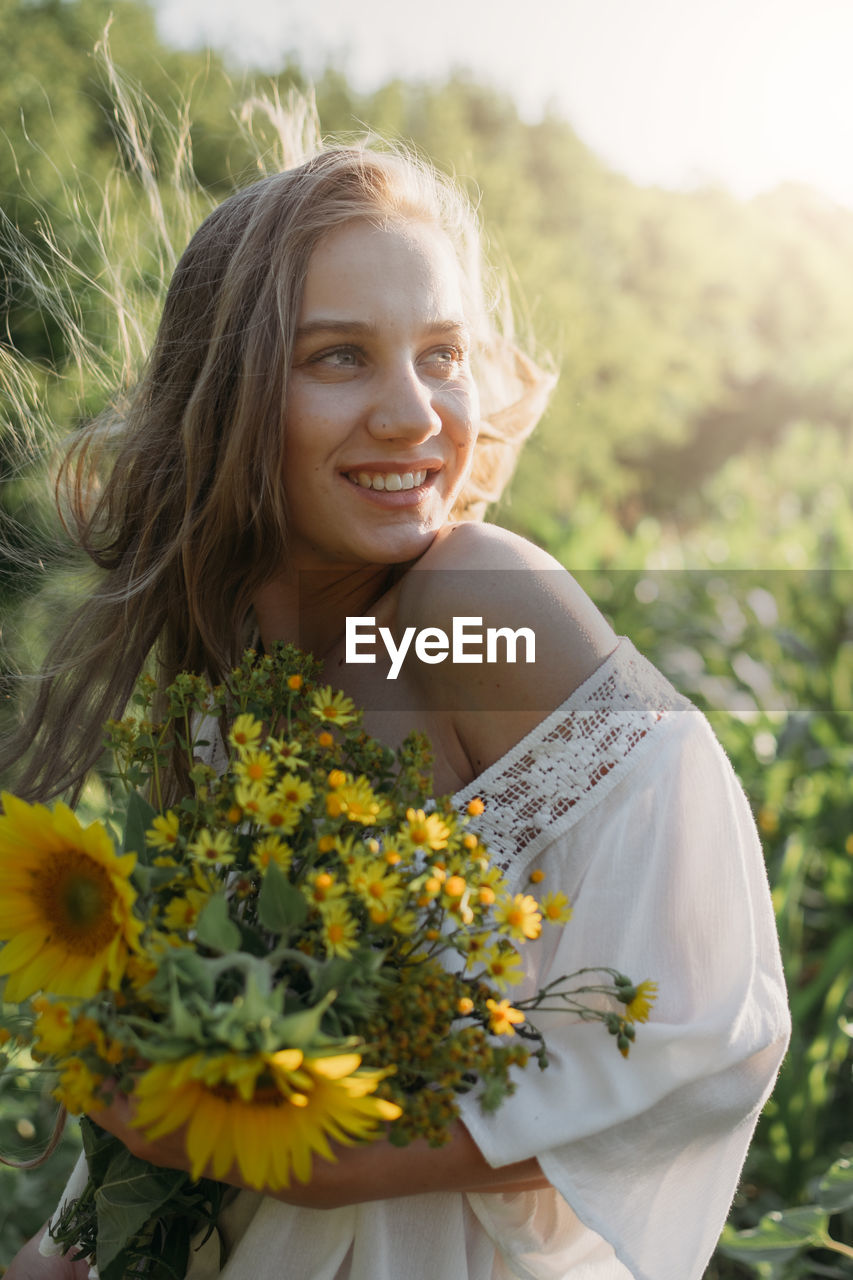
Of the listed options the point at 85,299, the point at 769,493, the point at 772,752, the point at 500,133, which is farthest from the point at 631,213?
the point at 85,299

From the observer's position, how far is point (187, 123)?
184 cm

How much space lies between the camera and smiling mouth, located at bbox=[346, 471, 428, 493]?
137 cm

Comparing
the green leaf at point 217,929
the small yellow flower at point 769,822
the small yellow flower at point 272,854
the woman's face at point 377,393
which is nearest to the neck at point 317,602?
the woman's face at point 377,393

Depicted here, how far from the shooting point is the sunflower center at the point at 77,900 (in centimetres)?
92

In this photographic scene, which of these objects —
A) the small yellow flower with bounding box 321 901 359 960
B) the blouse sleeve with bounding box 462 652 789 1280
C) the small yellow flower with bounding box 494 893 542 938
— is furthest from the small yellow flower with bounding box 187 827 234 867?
the blouse sleeve with bounding box 462 652 789 1280

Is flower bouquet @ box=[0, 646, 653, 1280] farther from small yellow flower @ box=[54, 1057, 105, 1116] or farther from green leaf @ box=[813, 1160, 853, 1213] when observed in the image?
green leaf @ box=[813, 1160, 853, 1213]

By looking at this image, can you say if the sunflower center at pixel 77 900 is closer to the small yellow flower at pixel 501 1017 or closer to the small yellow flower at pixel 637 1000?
the small yellow flower at pixel 501 1017

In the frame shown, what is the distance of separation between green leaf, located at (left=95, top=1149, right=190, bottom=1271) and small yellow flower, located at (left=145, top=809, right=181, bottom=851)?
14.9 inches

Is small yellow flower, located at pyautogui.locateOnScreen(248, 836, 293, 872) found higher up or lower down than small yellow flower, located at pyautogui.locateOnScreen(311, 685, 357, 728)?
lower down

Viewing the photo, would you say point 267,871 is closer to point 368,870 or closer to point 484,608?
point 368,870

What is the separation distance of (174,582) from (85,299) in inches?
27.0

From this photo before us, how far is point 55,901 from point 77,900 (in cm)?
4

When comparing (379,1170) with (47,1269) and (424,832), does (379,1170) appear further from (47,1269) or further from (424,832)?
(47,1269)

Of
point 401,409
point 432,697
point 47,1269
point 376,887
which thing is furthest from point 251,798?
point 47,1269
